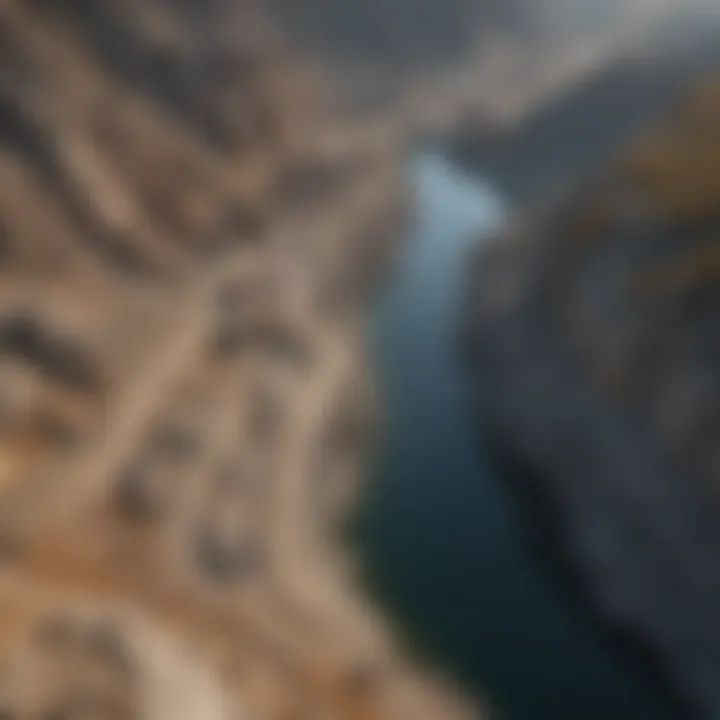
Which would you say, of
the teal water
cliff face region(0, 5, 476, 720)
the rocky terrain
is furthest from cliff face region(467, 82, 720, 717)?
the rocky terrain

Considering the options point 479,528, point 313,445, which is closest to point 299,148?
point 313,445

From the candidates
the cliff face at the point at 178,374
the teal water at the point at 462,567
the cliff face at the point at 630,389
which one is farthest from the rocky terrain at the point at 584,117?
the teal water at the point at 462,567

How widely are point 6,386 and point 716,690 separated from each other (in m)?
30.2

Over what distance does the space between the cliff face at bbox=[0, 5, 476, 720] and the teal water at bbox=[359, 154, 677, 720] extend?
176 cm

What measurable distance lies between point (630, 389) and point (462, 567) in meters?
11.0

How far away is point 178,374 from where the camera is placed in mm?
49406

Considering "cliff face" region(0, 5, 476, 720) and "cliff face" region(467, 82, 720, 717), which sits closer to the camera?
"cliff face" region(0, 5, 476, 720)

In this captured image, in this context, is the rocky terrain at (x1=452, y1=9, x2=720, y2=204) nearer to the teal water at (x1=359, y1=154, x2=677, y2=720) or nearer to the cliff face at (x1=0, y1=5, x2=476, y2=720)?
the cliff face at (x1=0, y1=5, x2=476, y2=720)

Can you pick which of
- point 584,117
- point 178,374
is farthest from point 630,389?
point 584,117

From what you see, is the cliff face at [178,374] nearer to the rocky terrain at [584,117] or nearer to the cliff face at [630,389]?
the cliff face at [630,389]

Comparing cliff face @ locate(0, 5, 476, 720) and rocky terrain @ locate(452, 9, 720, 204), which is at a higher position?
rocky terrain @ locate(452, 9, 720, 204)

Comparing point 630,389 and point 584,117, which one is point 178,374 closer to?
point 630,389

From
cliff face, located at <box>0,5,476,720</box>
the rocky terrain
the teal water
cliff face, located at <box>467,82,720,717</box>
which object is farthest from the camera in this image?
the rocky terrain

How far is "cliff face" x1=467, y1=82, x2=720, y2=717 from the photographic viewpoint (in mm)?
38609
